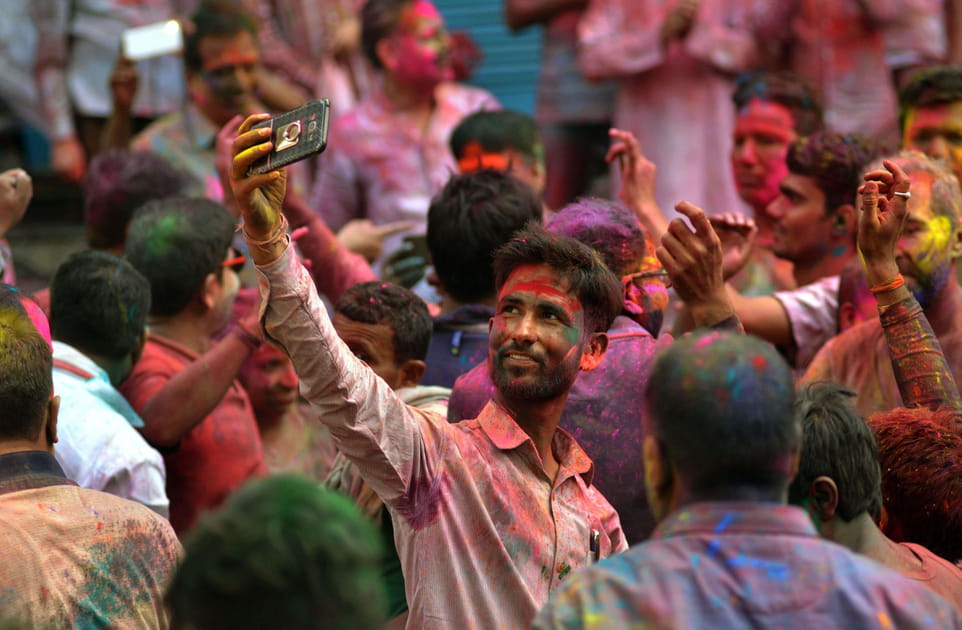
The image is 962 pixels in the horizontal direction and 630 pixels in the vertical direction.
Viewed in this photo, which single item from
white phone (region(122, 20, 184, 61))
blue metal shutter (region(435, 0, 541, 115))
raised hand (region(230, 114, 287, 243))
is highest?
raised hand (region(230, 114, 287, 243))

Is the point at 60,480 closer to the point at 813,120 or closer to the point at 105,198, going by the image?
the point at 105,198

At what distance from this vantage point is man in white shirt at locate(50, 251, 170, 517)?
398cm

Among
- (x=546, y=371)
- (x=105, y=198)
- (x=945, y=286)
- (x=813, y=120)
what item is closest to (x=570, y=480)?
(x=546, y=371)

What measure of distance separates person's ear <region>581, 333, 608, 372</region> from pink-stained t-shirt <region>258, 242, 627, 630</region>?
29 centimetres

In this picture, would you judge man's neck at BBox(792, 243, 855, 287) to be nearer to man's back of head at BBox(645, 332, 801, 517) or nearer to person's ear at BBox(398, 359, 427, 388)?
person's ear at BBox(398, 359, 427, 388)

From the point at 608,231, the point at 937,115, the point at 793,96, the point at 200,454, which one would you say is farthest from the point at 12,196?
the point at 937,115

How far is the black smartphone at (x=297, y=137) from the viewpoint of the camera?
9.69ft

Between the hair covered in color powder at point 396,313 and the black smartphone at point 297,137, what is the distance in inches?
40.9

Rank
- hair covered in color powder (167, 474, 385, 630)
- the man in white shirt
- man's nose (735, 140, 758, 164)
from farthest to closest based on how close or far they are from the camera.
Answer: man's nose (735, 140, 758, 164) → the man in white shirt → hair covered in color powder (167, 474, 385, 630)

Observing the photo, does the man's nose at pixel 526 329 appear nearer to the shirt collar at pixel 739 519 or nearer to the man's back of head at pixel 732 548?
the man's back of head at pixel 732 548

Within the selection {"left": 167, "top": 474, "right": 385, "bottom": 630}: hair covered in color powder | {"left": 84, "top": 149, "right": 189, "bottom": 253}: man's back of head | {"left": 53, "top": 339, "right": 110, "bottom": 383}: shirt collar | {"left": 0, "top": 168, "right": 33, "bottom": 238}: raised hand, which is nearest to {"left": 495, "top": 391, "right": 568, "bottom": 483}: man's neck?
{"left": 167, "top": 474, "right": 385, "bottom": 630}: hair covered in color powder

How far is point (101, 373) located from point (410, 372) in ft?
3.23

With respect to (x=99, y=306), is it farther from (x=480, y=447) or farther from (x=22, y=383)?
(x=480, y=447)

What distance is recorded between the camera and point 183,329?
489cm
